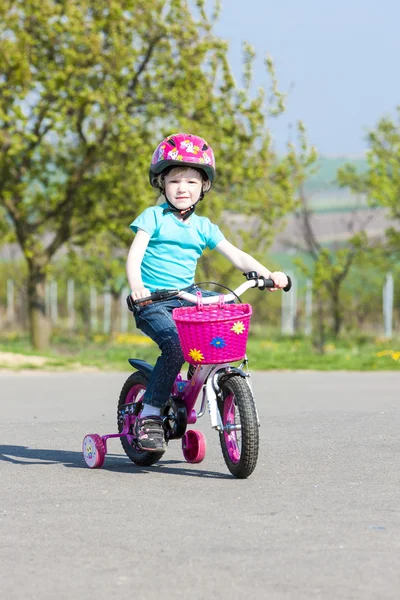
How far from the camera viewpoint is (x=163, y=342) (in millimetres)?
6613

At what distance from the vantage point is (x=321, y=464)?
698 centimetres

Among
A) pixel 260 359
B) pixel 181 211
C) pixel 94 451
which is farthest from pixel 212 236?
pixel 260 359

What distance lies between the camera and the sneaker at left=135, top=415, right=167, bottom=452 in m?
6.71

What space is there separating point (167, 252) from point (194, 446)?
127cm

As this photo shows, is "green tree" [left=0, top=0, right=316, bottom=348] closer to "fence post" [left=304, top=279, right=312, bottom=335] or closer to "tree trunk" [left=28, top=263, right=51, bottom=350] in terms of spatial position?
"tree trunk" [left=28, top=263, right=51, bottom=350]

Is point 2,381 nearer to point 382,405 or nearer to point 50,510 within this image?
point 382,405

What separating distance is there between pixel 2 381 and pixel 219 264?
676 inches

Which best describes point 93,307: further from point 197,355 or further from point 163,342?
point 197,355

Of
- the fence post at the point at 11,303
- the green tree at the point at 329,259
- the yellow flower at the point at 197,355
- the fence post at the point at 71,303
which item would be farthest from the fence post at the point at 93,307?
the yellow flower at the point at 197,355

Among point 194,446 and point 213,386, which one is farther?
point 194,446

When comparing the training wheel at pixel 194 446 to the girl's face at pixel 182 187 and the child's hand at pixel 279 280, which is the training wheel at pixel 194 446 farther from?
the girl's face at pixel 182 187

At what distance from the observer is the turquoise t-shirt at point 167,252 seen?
680 cm

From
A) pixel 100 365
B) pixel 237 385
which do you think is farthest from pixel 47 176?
pixel 237 385

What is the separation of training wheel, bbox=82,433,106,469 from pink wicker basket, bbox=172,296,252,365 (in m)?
1.06
